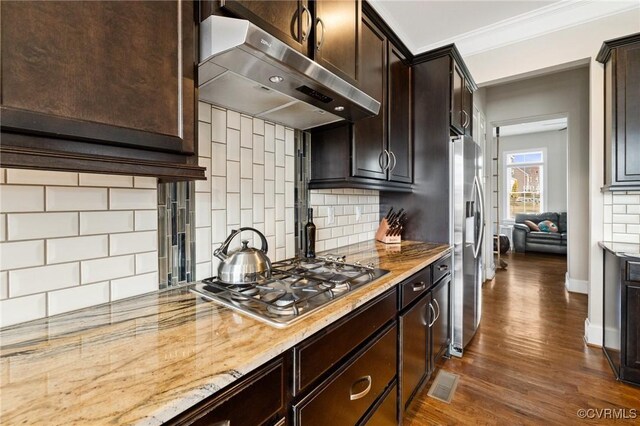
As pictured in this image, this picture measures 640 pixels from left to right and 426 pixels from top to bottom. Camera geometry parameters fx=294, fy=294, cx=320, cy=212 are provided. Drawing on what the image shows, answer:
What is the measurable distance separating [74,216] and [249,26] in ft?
2.66

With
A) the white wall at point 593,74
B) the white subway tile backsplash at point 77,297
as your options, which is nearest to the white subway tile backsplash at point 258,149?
the white subway tile backsplash at point 77,297

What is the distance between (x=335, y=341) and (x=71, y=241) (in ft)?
2.98

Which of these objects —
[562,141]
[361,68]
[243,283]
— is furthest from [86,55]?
[562,141]

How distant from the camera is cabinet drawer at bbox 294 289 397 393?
848 mm

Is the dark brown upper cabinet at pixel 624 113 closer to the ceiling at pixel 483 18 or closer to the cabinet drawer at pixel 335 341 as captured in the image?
the ceiling at pixel 483 18

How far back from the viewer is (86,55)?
2.22ft

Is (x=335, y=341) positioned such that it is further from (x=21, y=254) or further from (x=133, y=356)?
(x=21, y=254)

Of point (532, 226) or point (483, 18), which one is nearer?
point (483, 18)

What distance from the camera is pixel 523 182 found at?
7859mm

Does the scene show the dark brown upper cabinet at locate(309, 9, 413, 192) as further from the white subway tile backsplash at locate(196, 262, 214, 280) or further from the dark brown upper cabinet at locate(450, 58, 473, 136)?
the white subway tile backsplash at locate(196, 262, 214, 280)

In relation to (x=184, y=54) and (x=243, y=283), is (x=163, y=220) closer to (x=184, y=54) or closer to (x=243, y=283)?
(x=243, y=283)

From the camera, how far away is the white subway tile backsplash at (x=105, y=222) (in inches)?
38.0

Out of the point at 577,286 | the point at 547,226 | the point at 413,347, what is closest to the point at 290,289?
the point at 413,347

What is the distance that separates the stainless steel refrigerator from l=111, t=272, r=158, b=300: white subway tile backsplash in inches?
81.1
